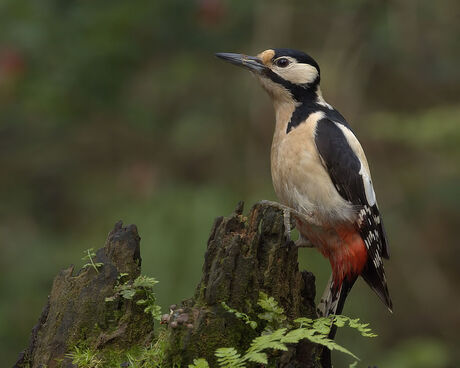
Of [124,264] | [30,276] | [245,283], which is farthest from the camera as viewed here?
[30,276]

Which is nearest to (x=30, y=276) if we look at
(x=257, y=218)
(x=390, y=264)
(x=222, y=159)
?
(x=222, y=159)

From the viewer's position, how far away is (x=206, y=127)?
789 cm

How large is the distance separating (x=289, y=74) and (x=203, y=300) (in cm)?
197

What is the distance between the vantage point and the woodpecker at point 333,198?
4309 mm

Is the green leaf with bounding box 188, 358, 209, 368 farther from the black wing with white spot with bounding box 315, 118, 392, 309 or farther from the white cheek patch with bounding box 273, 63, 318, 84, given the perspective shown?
the white cheek patch with bounding box 273, 63, 318, 84

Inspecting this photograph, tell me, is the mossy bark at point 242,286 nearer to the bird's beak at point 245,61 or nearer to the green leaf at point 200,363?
the green leaf at point 200,363

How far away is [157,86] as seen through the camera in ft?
27.7

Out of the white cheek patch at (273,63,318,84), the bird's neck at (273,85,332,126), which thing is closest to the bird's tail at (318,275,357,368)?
the bird's neck at (273,85,332,126)

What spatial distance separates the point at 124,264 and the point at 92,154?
5.82m

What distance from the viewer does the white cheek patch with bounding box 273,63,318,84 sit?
15.7 ft

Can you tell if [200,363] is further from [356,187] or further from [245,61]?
[245,61]

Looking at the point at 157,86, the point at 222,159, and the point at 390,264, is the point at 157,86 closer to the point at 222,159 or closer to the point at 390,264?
the point at 222,159

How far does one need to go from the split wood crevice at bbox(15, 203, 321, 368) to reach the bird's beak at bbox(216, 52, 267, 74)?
143 centimetres

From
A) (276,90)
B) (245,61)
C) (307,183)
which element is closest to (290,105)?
(276,90)
